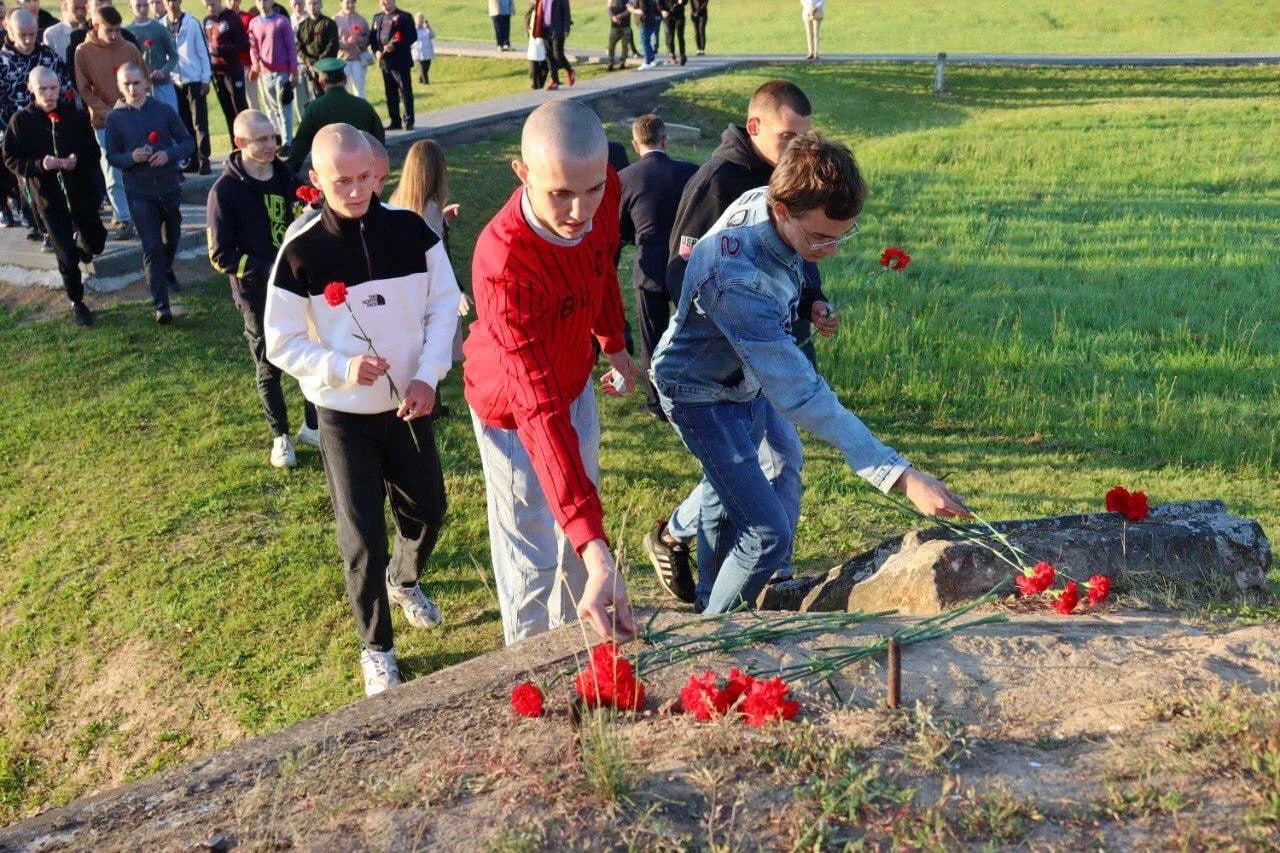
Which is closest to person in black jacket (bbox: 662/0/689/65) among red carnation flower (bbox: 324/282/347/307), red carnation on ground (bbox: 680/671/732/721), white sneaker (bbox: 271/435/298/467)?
white sneaker (bbox: 271/435/298/467)

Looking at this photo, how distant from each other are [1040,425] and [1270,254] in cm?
551

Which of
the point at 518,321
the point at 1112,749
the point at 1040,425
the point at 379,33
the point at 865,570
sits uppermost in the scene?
the point at 379,33

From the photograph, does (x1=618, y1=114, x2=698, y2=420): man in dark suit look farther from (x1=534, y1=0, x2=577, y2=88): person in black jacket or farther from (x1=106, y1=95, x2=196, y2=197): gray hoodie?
(x1=534, y1=0, x2=577, y2=88): person in black jacket

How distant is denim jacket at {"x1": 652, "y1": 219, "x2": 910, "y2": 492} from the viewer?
3.78 meters

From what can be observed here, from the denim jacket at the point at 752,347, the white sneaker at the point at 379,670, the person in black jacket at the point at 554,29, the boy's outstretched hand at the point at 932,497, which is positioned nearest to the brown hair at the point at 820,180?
the denim jacket at the point at 752,347

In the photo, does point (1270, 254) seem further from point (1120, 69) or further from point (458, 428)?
point (1120, 69)

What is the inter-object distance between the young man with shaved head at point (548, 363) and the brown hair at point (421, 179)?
2.67m

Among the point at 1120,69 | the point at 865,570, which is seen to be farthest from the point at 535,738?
the point at 1120,69

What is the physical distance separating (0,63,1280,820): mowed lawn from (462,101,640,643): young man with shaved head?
1323 millimetres

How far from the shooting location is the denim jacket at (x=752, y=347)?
3.78m

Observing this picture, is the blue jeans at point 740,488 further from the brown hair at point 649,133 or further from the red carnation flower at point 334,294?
the brown hair at point 649,133

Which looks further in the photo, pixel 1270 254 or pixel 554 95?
pixel 554 95

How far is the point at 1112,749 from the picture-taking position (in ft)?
9.82

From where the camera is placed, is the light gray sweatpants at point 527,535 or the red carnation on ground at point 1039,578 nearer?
the red carnation on ground at point 1039,578
